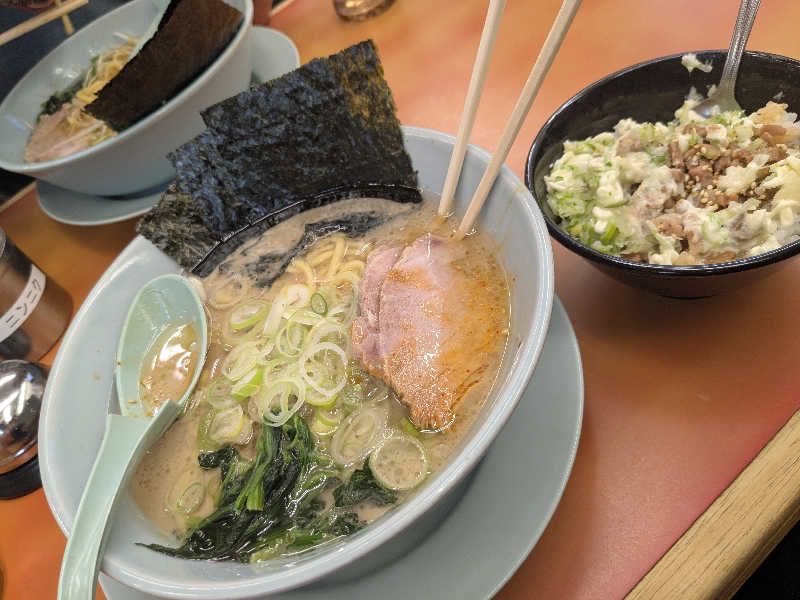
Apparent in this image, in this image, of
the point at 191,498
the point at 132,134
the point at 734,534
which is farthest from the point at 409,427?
the point at 132,134

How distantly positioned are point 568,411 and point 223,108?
0.92 meters

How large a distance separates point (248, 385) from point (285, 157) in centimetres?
54

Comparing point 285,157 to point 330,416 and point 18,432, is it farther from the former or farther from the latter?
point 18,432

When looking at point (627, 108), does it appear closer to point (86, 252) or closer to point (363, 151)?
point (363, 151)

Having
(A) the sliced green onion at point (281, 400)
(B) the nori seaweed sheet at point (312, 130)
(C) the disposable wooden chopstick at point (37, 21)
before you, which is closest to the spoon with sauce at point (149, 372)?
(A) the sliced green onion at point (281, 400)

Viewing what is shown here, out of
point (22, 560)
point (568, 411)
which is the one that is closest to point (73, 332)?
point (22, 560)

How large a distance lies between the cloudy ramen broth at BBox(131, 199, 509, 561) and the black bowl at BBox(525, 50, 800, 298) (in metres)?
0.20

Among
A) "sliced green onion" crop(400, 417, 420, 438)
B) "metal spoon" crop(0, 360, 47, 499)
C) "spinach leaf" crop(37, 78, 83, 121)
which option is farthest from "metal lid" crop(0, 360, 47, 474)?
"spinach leaf" crop(37, 78, 83, 121)

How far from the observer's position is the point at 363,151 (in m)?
1.25

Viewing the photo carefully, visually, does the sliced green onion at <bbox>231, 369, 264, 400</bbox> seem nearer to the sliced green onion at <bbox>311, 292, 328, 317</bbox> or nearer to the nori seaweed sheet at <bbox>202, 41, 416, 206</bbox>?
the sliced green onion at <bbox>311, 292, 328, 317</bbox>

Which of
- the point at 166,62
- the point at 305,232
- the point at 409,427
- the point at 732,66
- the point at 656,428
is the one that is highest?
the point at 166,62

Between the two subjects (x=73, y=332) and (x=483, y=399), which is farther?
(x=73, y=332)

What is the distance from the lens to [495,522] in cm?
88

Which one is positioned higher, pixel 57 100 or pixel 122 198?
pixel 57 100
